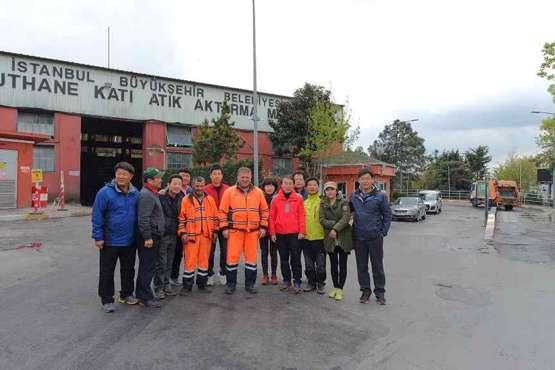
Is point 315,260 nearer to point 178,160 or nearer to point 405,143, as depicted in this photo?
point 178,160

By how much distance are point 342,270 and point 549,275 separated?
4.85m

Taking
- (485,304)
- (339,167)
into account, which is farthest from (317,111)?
(485,304)

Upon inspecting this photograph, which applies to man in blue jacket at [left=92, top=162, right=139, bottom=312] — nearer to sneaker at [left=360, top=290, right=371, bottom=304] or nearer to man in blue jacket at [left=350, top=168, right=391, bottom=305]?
man in blue jacket at [left=350, top=168, right=391, bottom=305]

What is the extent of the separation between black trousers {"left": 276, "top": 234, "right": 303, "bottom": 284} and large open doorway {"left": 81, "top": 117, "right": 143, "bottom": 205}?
28.8 metres

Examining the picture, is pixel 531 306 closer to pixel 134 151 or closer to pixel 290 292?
pixel 290 292

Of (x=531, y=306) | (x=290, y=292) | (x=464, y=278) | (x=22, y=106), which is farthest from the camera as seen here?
(x=22, y=106)

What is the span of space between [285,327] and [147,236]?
2.13 metres

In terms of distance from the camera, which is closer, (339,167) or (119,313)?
(119,313)

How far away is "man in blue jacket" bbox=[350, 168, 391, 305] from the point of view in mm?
6285

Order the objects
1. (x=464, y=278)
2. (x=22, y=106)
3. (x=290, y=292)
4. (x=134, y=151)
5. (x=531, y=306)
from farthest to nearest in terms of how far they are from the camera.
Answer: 1. (x=134, y=151)
2. (x=22, y=106)
3. (x=464, y=278)
4. (x=290, y=292)
5. (x=531, y=306)

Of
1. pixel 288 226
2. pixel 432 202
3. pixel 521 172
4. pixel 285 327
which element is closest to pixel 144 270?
pixel 285 327

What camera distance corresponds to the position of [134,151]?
38.8 metres

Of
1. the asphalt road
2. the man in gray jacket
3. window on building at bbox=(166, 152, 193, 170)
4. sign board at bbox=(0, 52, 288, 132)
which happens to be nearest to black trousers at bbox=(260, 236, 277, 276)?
the asphalt road

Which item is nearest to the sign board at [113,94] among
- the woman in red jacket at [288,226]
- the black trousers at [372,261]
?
the woman in red jacket at [288,226]
